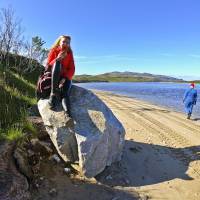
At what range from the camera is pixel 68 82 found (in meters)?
7.65

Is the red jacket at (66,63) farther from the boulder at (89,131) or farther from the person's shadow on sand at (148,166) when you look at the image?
the person's shadow on sand at (148,166)

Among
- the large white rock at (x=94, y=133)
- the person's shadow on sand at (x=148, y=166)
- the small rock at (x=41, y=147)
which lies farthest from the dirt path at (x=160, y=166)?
the small rock at (x=41, y=147)

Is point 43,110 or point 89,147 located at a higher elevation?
point 43,110

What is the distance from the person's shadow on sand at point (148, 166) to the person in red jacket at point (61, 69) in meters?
1.77

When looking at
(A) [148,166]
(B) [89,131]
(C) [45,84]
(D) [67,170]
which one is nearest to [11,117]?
(C) [45,84]

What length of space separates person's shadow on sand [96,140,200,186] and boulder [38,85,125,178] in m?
→ 0.29

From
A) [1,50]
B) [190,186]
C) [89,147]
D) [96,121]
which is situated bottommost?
[190,186]

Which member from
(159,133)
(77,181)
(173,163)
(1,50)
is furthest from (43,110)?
(1,50)

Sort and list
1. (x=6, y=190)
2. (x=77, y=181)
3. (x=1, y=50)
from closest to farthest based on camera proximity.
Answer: (x=6, y=190)
(x=77, y=181)
(x=1, y=50)

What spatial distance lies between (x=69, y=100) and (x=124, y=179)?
2.17 m

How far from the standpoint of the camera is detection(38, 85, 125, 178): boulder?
695 centimetres

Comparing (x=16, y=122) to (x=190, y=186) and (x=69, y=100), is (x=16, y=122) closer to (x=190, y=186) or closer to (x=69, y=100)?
(x=69, y=100)

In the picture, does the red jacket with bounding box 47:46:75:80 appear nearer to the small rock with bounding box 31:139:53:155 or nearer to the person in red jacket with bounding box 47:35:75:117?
the person in red jacket with bounding box 47:35:75:117

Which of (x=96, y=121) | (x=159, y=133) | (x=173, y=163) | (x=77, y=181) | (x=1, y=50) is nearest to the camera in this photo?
(x=77, y=181)
